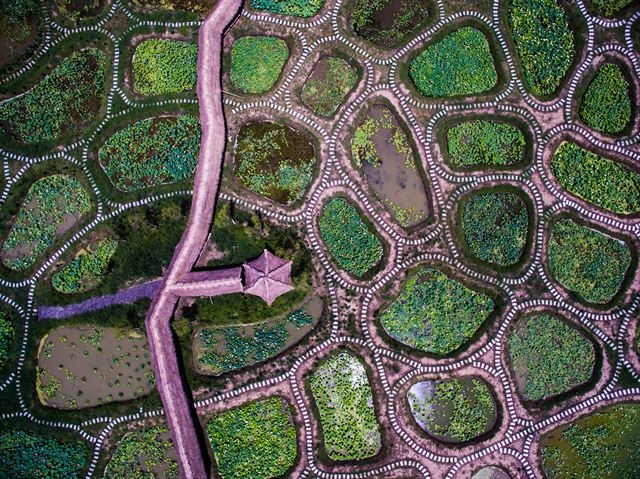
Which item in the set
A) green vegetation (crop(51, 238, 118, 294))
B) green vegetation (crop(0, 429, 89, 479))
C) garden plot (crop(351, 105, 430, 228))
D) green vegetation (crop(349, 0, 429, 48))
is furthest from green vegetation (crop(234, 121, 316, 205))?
green vegetation (crop(0, 429, 89, 479))

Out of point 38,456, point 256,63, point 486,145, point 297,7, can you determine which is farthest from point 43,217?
point 486,145

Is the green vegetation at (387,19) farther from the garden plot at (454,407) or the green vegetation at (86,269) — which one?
the garden plot at (454,407)

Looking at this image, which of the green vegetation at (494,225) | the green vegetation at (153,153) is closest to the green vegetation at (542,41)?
the green vegetation at (494,225)

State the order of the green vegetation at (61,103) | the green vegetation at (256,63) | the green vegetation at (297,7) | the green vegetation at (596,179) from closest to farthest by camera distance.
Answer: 1. the green vegetation at (596,179)
2. the green vegetation at (256,63)
3. the green vegetation at (297,7)
4. the green vegetation at (61,103)

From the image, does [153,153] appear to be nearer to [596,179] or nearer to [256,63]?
[256,63]

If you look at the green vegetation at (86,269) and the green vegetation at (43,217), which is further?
the green vegetation at (43,217)

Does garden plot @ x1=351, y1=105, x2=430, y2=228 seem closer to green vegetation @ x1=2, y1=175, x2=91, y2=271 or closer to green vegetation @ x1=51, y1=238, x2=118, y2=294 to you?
green vegetation @ x1=51, y1=238, x2=118, y2=294

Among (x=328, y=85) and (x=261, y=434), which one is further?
(x=328, y=85)
